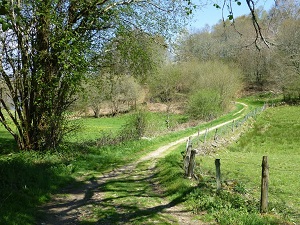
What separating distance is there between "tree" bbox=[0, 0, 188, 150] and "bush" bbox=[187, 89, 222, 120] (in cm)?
2960

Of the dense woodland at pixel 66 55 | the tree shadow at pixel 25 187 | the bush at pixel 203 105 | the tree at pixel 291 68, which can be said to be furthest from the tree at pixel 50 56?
the tree at pixel 291 68

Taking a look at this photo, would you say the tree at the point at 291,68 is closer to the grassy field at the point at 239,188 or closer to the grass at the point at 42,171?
the grassy field at the point at 239,188

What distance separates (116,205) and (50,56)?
23.8 feet

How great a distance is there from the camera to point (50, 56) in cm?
1312

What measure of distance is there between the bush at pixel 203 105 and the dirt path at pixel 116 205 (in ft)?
109

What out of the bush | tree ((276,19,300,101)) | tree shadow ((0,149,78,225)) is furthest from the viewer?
tree ((276,19,300,101))

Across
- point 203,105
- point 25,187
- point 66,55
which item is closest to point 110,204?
point 25,187

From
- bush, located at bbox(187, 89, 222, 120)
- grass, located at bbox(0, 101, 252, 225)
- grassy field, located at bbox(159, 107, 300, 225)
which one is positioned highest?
bush, located at bbox(187, 89, 222, 120)

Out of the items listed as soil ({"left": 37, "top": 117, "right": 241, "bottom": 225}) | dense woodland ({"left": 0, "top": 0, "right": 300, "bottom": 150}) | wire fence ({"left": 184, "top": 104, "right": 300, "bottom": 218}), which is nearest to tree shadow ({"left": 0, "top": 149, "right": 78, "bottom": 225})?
soil ({"left": 37, "top": 117, "right": 241, "bottom": 225})

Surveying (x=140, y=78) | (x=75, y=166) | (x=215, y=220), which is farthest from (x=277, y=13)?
(x=140, y=78)

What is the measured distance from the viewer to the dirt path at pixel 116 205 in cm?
765

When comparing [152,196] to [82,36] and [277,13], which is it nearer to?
[277,13]

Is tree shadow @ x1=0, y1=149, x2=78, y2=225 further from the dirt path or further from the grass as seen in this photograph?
the dirt path

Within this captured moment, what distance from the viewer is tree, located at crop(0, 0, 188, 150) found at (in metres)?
12.6
